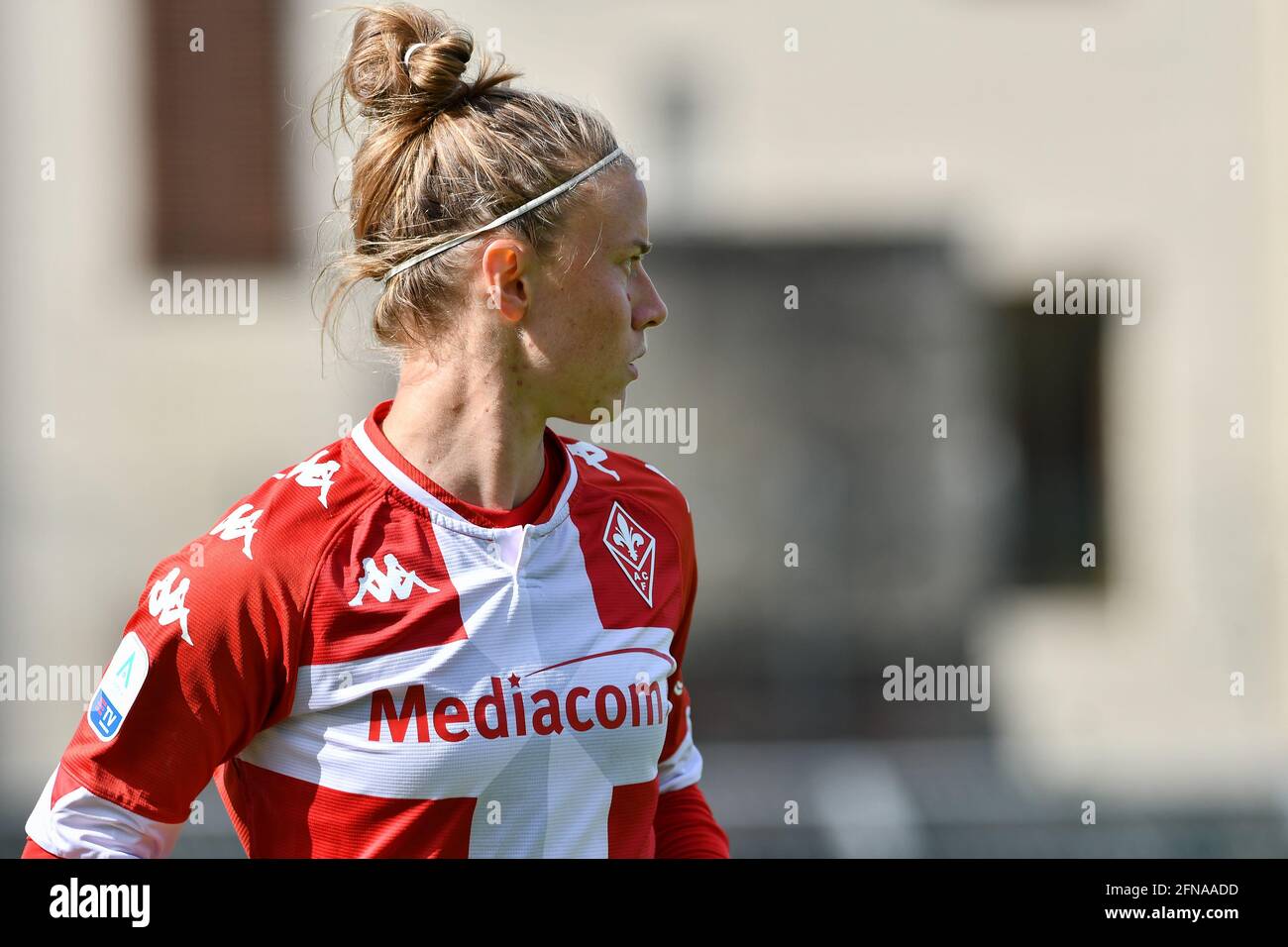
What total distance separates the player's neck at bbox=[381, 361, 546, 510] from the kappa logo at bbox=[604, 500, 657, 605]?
18 cm

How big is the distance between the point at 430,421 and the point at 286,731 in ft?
1.54

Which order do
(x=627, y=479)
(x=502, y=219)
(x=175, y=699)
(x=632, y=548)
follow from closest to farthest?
(x=175, y=699) < (x=502, y=219) < (x=632, y=548) < (x=627, y=479)

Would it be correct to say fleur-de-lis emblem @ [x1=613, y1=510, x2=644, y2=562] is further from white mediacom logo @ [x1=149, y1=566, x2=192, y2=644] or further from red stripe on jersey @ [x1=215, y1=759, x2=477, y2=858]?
white mediacom logo @ [x1=149, y1=566, x2=192, y2=644]

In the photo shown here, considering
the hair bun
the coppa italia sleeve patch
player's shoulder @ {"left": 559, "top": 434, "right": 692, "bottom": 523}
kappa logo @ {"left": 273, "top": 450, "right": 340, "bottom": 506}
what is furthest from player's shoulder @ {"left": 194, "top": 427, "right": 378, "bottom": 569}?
the hair bun

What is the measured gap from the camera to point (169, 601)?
161cm

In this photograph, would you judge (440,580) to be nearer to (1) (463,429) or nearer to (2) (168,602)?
(1) (463,429)

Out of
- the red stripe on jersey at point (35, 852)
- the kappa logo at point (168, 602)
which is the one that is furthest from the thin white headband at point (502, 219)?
the red stripe on jersey at point (35, 852)

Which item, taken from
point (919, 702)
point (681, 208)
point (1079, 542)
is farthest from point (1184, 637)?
point (681, 208)

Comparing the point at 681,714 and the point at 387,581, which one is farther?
the point at 681,714

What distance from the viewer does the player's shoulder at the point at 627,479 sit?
6.59ft

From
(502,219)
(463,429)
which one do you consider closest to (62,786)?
(463,429)

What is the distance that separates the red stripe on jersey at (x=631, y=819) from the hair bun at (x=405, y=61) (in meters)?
1.05

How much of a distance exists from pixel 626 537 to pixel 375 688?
480 mm

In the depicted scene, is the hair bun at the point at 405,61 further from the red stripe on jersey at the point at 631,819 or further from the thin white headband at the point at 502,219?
the red stripe on jersey at the point at 631,819
